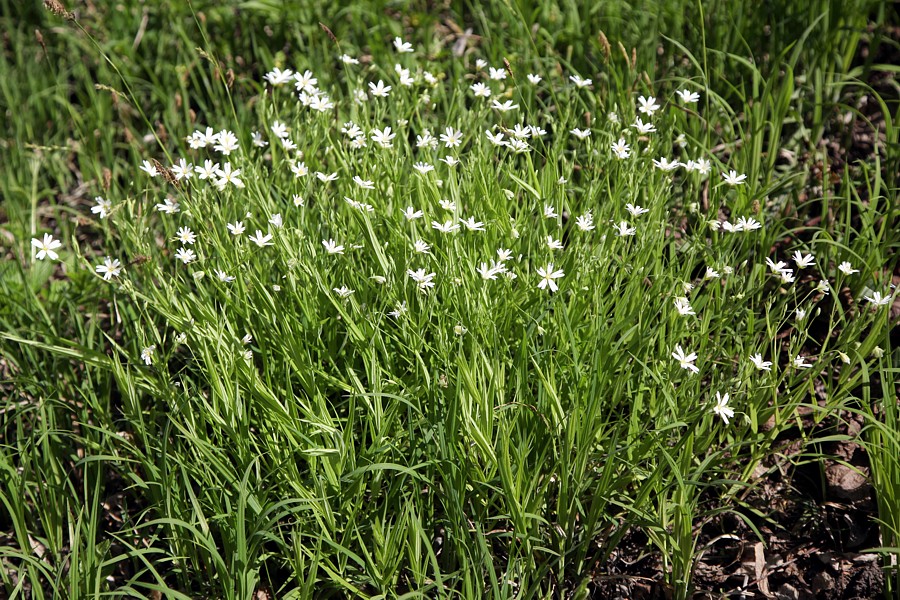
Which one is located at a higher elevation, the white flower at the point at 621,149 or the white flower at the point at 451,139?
the white flower at the point at 621,149

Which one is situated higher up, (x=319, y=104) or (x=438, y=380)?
(x=319, y=104)

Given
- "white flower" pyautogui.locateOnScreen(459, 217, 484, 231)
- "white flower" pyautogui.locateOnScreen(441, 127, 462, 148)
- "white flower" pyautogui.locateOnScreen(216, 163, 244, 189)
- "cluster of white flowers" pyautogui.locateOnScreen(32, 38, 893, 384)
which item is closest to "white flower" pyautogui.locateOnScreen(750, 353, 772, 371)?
"cluster of white flowers" pyautogui.locateOnScreen(32, 38, 893, 384)

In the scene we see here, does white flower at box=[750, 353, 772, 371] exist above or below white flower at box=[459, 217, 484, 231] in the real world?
below

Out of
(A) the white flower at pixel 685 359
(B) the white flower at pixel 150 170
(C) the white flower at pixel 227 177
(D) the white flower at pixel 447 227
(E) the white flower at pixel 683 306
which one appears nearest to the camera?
(A) the white flower at pixel 685 359

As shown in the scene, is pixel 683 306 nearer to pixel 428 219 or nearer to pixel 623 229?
pixel 623 229

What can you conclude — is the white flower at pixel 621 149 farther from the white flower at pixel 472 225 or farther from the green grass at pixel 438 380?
the white flower at pixel 472 225

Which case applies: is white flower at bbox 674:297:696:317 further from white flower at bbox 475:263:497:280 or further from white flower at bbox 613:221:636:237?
white flower at bbox 475:263:497:280

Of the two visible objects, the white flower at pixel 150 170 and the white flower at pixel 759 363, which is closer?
the white flower at pixel 759 363

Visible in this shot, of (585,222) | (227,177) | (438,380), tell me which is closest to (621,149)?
(585,222)

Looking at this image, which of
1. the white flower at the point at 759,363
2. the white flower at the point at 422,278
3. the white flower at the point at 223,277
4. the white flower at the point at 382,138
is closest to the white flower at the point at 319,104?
the white flower at the point at 382,138
